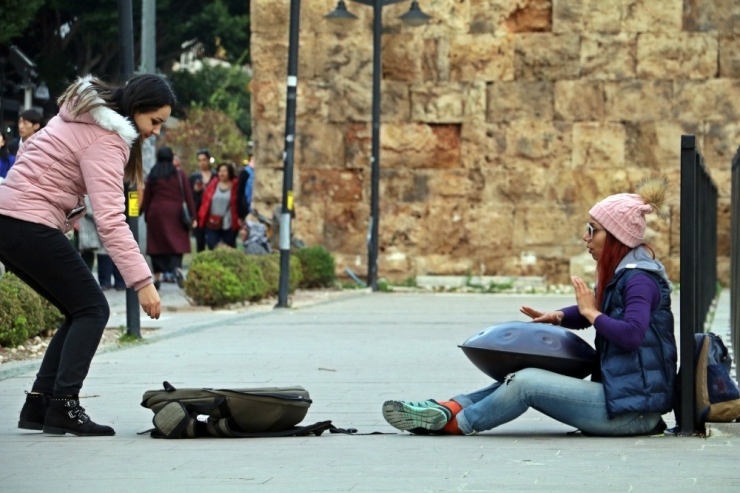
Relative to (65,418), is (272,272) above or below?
below

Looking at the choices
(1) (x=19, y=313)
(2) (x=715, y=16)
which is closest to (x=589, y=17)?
(2) (x=715, y=16)

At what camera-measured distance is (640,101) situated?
75.6 ft

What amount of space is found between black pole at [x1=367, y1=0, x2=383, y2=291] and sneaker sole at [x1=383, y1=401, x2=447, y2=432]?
574 inches

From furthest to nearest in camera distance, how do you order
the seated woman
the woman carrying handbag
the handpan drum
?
the woman carrying handbag
the handpan drum
the seated woman

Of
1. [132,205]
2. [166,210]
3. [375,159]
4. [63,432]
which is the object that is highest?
[375,159]

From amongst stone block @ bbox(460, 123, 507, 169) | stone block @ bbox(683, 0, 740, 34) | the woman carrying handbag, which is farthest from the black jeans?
stone block @ bbox(683, 0, 740, 34)

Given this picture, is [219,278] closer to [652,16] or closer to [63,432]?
[652,16]

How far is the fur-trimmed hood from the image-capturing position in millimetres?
7293

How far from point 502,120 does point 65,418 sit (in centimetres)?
1634

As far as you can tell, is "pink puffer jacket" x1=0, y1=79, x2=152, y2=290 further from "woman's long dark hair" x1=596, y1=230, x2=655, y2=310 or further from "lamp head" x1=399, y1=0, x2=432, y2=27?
"lamp head" x1=399, y1=0, x2=432, y2=27

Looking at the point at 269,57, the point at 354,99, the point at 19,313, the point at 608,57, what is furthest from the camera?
the point at 269,57

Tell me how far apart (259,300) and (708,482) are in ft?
42.8

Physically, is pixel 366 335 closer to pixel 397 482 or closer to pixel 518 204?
pixel 397 482

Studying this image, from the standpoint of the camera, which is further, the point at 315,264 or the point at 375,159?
the point at 375,159
